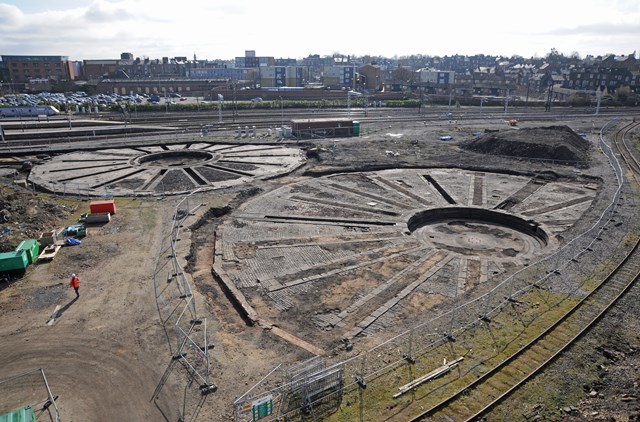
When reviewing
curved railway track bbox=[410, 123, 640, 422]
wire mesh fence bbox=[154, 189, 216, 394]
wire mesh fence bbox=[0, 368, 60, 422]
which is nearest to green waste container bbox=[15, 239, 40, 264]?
wire mesh fence bbox=[154, 189, 216, 394]

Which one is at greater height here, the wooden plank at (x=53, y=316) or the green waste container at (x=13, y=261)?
the green waste container at (x=13, y=261)

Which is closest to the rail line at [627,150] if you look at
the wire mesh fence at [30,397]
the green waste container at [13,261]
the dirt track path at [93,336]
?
the dirt track path at [93,336]

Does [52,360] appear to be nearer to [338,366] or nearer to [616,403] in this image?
[338,366]

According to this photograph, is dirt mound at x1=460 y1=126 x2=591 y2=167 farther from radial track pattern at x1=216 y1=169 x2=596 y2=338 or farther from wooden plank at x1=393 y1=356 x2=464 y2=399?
wooden plank at x1=393 y1=356 x2=464 y2=399

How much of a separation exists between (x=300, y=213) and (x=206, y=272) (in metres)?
11.3

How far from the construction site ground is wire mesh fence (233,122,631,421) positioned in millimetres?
1571

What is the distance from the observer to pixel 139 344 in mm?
18516

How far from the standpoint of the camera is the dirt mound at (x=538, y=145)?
50.7 m

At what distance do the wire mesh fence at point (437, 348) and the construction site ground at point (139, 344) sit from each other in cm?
157

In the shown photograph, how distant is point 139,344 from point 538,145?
48966mm

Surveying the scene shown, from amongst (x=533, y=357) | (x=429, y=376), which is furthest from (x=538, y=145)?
(x=429, y=376)

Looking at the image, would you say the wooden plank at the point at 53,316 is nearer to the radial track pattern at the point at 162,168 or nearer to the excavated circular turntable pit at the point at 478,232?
the radial track pattern at the point at 162,168

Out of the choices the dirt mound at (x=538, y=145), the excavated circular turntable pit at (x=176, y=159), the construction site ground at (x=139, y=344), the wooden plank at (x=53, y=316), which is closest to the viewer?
the construction site ground at (x=139, y=344)

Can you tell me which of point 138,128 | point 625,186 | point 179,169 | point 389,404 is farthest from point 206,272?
point 138,128
